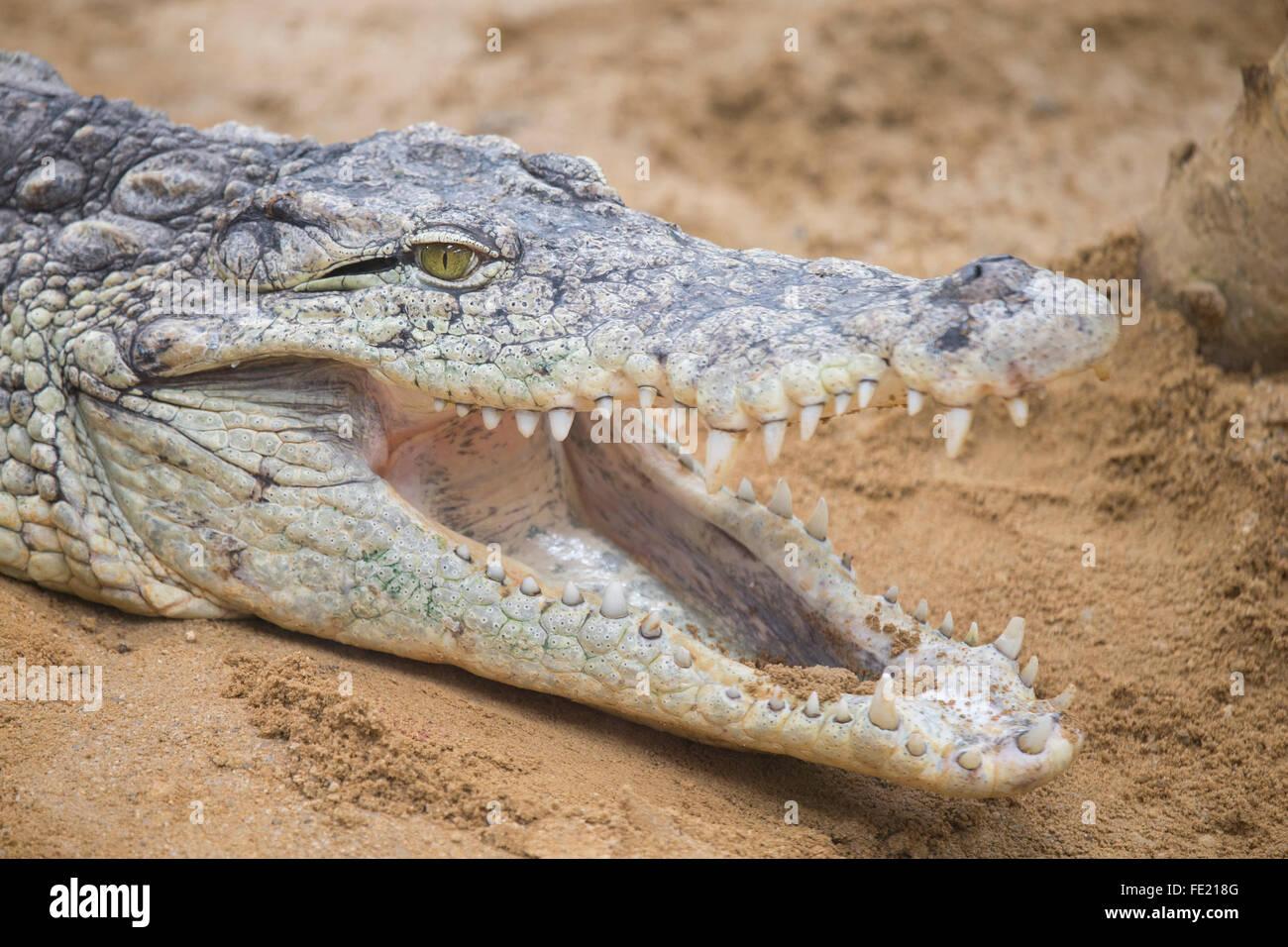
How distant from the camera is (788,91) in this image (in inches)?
280

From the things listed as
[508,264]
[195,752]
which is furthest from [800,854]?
[508,264]

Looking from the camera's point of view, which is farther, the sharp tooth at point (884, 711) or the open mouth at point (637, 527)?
the open mouth at point (637, 527)

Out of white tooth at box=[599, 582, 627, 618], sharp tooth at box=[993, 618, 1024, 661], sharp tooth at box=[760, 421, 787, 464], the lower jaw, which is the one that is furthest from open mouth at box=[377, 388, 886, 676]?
sharp tooth at box=[760, 421, 787, 464]

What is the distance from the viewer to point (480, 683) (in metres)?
3.15

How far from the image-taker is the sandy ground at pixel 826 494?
271 centimetres

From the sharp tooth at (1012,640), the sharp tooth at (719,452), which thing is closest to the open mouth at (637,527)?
the sharp tooth at (1012,640)

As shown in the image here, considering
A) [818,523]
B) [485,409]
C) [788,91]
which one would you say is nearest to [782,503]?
[818,523]

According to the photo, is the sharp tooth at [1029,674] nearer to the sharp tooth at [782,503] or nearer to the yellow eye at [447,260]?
the sharp tooth at [782,503]

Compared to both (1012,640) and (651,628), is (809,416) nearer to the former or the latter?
(651,628)

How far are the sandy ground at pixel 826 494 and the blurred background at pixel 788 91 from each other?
0.03 meters

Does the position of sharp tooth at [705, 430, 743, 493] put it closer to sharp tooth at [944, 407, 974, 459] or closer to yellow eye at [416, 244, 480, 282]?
sharp tooth at [944, 407, 974, 459]

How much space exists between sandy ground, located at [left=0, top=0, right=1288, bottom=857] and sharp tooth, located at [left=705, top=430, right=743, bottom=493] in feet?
2.66

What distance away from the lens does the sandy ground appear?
2.71 metres

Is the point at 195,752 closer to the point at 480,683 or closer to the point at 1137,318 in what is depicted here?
the point at 480,683
